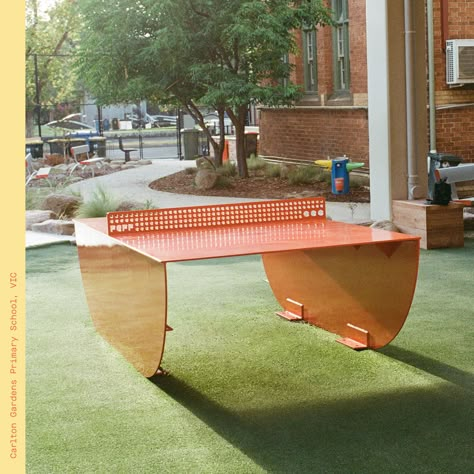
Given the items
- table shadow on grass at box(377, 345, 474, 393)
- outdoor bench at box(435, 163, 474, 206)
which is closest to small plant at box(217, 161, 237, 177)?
outdoor bench at box(435, 163, 474, 206)

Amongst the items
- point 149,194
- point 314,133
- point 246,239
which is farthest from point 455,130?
point 246,239

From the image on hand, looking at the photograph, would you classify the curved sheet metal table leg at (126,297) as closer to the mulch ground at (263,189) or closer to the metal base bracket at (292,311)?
the metal base bracket at (292,311)

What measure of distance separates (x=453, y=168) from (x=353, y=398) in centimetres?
660

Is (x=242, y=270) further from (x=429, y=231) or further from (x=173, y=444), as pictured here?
(x=173, y=444)

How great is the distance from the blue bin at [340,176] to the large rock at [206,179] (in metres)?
2.33

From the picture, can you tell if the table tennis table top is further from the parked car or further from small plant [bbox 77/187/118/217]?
the parked car

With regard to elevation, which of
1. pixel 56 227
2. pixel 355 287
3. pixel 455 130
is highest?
pixel 455 130

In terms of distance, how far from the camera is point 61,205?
1229 centimetres

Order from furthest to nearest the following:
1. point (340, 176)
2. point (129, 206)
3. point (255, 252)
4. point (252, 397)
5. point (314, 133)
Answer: point (314, 133)
point (340, 176)
point (129, 206)
point (252, 397)
point (255, 252)

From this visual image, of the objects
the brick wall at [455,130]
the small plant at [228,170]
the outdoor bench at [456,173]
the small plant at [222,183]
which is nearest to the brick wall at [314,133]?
the small plant at [228,170]

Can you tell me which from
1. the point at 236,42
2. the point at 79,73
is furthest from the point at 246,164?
the point at 79,73

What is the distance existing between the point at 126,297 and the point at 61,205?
24.6 feet

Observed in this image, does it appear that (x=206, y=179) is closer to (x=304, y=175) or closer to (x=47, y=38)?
(x=304, y=175)

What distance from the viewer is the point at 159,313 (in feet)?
14.8
